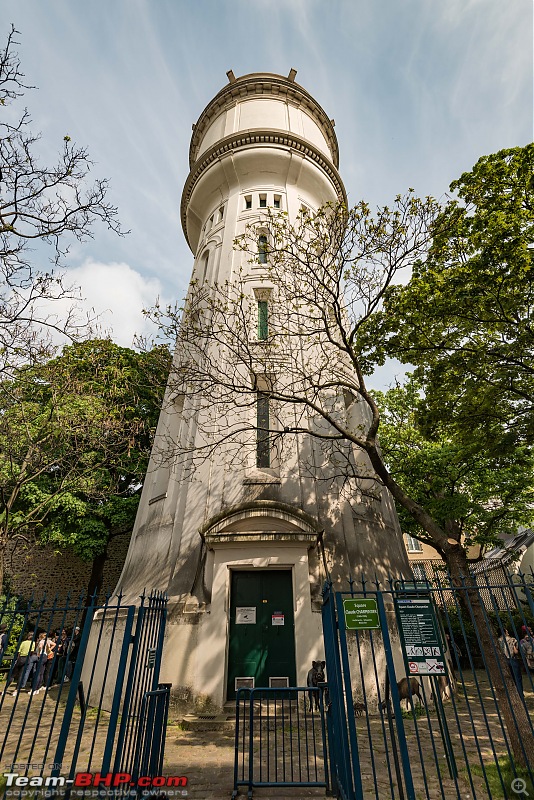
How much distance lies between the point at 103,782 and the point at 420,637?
4.09 m

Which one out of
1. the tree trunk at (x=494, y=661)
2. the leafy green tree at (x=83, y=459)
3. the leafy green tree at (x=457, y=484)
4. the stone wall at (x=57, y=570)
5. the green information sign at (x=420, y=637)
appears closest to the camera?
the green information sign at (x=420, y=637)

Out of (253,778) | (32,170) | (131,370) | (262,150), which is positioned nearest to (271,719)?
(253,778)

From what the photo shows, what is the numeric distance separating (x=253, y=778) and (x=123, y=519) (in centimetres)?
1498

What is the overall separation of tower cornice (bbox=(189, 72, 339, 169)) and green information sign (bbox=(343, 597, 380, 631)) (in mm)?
26783

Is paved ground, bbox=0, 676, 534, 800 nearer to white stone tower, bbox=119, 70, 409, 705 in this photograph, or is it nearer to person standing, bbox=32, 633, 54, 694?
person standing, bbox=32, 633, 54, 694

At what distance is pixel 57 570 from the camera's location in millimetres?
21625

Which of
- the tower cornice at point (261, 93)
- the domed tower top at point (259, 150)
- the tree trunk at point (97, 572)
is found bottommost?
the tree trunk at point (97, 572)

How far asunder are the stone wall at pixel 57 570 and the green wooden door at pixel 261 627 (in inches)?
507

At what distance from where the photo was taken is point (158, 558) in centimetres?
1205

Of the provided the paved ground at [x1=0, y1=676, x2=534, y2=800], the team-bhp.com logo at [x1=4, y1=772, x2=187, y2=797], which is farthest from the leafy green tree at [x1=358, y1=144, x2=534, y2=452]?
the team-bhp.com logo at [x1=4, y1=772, x2=187, y2=797]

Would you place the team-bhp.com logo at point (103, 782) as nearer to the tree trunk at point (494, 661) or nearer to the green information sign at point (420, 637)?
the green information sign at point (420, 637)

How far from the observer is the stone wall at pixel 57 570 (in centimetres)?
2097

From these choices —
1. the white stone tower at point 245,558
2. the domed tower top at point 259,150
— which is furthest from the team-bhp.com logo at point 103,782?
the domed tower top at point 259,150

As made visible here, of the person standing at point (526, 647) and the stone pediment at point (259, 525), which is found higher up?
the stone pediment at point (259, 525)
